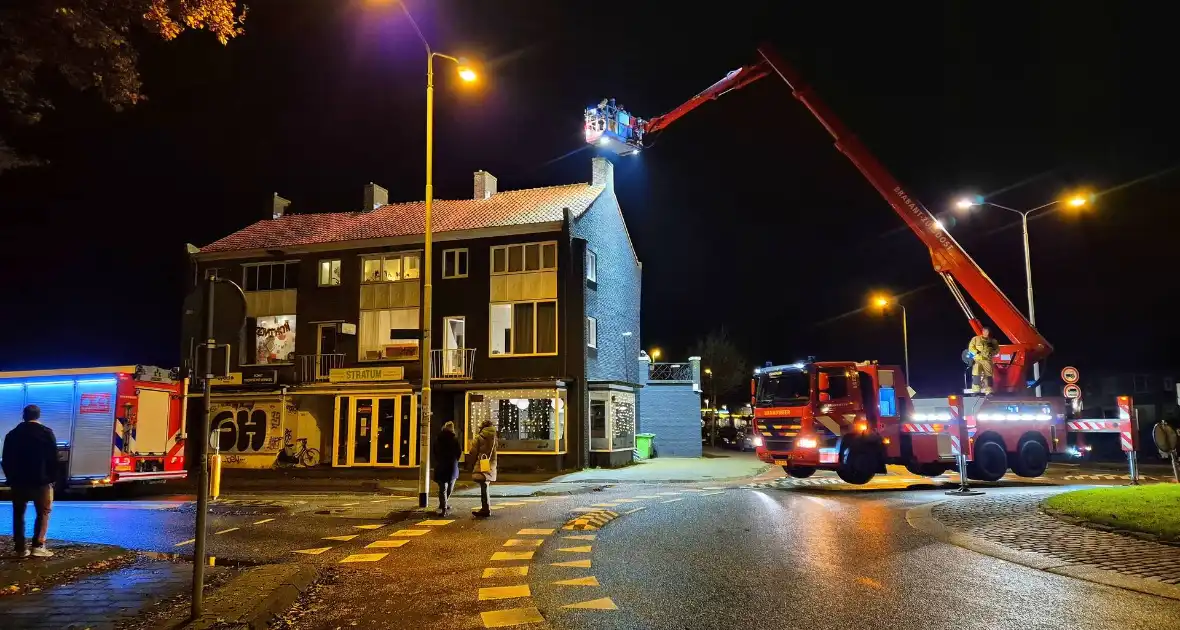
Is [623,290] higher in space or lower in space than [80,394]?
higher

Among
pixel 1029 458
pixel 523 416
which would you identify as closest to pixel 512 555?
pixel 1029 458

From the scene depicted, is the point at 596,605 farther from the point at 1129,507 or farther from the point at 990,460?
the point at 990,460

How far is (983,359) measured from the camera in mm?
19766

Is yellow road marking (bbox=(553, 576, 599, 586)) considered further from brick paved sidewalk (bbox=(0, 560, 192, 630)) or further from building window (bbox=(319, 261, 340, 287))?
building window (bbox=(319, 261, 340, 287))

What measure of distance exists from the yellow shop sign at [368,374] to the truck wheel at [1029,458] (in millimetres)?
19366

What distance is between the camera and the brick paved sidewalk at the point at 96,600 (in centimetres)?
632

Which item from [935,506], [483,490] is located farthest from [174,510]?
[935,506]

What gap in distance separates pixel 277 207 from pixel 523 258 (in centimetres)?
1539

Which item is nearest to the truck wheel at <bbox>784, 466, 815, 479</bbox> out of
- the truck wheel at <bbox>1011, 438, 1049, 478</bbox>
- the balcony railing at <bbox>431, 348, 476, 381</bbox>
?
the truck wheel at <bbox>1011, 438, 1049, 478</bbox>

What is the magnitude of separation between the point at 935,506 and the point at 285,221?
30426 millimetres

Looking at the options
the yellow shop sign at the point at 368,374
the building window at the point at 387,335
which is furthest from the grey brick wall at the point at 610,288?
the yellow shop sign at the point at 368,374

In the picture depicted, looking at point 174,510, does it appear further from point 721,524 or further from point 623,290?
point 623,290

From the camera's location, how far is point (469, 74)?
51.9ft

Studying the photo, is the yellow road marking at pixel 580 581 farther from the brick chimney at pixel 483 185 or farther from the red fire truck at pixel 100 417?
the brick chimney at pixel 483 185
